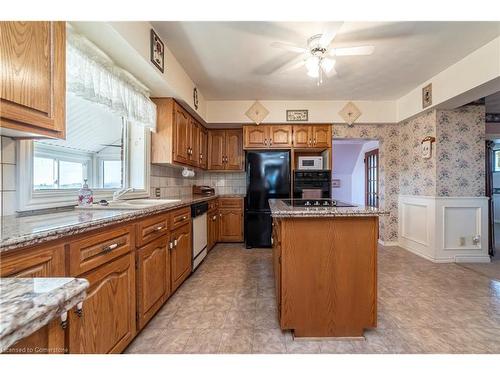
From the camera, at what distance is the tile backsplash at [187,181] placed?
121 inches

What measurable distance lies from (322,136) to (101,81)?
132 inches

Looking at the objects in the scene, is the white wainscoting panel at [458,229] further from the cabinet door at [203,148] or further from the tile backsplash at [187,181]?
the cabinet door at [203,148]

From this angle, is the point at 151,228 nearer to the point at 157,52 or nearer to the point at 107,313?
the point at 107,313

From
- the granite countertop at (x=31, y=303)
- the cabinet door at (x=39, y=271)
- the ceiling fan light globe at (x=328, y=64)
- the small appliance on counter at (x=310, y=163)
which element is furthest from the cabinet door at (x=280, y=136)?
the granite countertop at (x=31, y=303)

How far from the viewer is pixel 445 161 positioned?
3.35m

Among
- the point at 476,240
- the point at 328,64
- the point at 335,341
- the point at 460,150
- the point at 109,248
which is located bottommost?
the point at 335,341

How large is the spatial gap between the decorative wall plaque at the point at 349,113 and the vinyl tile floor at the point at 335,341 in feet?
8.05

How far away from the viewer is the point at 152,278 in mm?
1768

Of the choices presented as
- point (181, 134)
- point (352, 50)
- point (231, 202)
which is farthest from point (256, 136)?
point (352, 50)
